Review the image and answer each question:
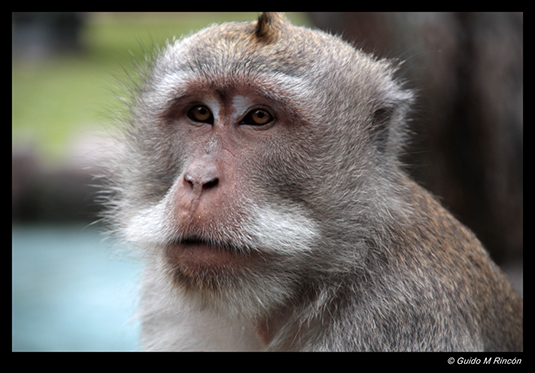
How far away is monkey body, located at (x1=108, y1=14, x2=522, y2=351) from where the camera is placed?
3186mm

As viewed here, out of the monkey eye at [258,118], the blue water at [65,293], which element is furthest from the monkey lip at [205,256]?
the blue water at [65,293]

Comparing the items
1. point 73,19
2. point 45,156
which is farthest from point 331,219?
point 73,19

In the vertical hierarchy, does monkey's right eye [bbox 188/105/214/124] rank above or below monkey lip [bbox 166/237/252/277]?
above

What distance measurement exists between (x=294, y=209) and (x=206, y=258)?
59 centimetres

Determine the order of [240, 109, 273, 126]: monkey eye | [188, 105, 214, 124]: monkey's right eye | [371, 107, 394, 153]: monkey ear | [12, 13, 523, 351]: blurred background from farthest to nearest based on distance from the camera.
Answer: [12, 13, 523, 351]: blurred background < [371, 107, 394, 153]: monkey ear < [188, 105, 214, 124]: monkey's right eye < [240, 109, 273, 126]: monkey eye

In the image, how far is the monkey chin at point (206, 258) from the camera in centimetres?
312

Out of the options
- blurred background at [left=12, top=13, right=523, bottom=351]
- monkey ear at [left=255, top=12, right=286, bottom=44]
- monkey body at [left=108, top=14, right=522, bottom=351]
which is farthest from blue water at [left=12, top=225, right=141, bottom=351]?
monkey ear at [left=255, top=12, right=286, bottom=44]

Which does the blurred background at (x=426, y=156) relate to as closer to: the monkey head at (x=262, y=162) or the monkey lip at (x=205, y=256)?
the monkey head at (x=262, y=162)

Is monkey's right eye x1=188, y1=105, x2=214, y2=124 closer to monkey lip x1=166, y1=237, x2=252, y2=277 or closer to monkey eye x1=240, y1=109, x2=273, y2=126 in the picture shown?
monkey eye x1=240, y1=109, x2=273, y2=126

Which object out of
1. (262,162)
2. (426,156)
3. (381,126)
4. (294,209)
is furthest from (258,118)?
(426,156)

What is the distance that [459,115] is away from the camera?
7.10 metres

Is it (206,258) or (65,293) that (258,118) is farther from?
(65,293)

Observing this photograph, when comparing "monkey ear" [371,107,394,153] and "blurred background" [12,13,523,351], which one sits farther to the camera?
"blurred background" [12,13,523,351]

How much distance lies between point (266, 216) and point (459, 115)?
15.4 ft
